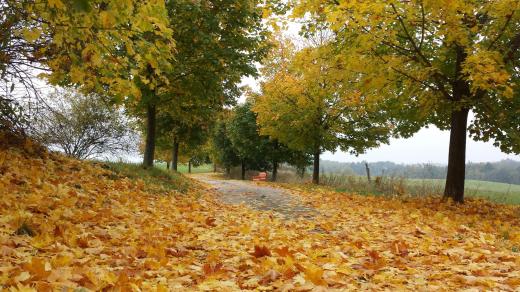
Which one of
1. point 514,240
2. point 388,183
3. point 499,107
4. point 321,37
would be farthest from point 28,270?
point 321,37

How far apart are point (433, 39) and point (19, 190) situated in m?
10.0

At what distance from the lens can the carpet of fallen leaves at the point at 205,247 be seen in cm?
301

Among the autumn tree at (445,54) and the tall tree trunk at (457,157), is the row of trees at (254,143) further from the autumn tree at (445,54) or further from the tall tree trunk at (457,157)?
the tall tree trunk at (457,157)

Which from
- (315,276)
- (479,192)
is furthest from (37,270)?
(479,192)

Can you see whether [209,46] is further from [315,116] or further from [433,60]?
[315,116]

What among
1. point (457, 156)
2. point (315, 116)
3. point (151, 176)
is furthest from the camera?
point (315, 116)

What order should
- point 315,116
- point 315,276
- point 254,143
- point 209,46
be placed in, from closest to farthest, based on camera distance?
point 315,276, point 209,46, point 315,116, point 254,143

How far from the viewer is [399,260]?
13.1 ft

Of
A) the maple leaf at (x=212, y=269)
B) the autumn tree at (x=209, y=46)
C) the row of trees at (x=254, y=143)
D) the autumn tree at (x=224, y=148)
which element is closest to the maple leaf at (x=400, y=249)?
the maple leaf at (x=212, y=269)

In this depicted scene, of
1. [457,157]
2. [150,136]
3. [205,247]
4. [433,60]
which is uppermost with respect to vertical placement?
[433,60]

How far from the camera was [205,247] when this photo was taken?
4.59 meters

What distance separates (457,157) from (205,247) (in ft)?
28.3

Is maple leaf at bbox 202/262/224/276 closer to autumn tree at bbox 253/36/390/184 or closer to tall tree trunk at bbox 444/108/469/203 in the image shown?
tall tree trunk at bbox 444/108/469/203

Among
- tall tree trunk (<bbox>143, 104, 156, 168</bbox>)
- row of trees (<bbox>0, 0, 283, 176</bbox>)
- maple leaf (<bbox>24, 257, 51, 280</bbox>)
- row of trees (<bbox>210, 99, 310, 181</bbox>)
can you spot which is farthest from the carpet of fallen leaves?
row of trees (<bbox>210, 99, 310, 181</bbox>)
